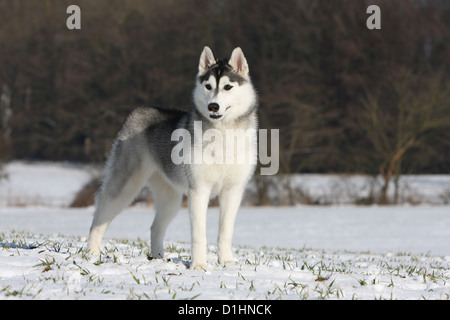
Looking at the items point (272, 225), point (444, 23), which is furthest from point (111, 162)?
point (444, 23)

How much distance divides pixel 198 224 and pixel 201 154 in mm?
693

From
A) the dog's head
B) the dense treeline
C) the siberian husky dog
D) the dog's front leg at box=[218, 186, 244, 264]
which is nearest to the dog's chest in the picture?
the siberian husky dog

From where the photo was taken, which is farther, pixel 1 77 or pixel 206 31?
pixel 1 77

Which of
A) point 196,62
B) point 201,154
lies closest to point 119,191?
point 201,154

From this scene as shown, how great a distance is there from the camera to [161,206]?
7.25 m

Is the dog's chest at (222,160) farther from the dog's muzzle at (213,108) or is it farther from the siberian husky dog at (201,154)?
the dog's muzzle at (213,108)

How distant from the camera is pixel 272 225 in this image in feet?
62.0

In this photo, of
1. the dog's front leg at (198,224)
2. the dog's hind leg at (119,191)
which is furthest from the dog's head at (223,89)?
the dog's hind leg at (119,191)

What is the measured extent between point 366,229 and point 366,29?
18649 mm

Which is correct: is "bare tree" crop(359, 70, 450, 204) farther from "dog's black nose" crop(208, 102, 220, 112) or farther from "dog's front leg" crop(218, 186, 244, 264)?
"dog's black nose" crop(208, 102, 220, 112)

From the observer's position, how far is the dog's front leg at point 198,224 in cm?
567

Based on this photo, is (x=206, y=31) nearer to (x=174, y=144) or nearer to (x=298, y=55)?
(x=298, y=55)

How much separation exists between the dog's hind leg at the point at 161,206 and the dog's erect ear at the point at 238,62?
69.3 inches
